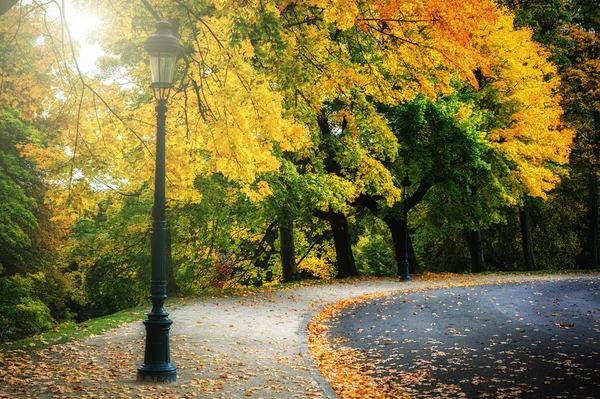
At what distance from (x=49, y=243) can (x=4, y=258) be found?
200 centimetres

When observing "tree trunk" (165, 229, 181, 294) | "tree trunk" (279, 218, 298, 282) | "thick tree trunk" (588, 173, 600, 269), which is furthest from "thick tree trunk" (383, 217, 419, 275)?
"tree trunk" (165, 229, 181, 294)

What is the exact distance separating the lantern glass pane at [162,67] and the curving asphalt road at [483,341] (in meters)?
5.34

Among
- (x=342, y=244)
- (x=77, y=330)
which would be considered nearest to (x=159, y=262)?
(x=77, y=330)

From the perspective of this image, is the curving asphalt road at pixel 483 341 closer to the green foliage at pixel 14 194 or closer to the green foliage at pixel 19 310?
the green foliage at pixel 14 194

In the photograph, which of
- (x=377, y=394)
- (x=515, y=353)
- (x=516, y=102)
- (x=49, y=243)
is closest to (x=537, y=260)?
(x=516, y=102)

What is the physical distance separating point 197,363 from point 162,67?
14.7 feet

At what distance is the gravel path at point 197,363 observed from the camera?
25.6 feet

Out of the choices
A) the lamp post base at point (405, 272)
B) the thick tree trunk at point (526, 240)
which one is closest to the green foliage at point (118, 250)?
the lamp post base at point (405, 272)

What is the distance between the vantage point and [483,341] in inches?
450

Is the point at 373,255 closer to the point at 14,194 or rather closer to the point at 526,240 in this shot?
the point at 526,240

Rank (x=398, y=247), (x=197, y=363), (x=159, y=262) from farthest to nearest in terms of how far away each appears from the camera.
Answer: (x=398, y=247) < (x=197, y=363) < (x=159, y=262)

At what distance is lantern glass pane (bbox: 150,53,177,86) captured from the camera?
886 cm

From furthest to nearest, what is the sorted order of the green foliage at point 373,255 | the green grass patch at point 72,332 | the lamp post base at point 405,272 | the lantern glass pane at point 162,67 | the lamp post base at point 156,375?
the green foliage at point 373,255 < the lamp post base at point 405,272 < the green grass patch at point 72,332 < the lantern glass pane at point 162,67 < the lamp post base at point 156,375

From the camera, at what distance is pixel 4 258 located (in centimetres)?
2508
